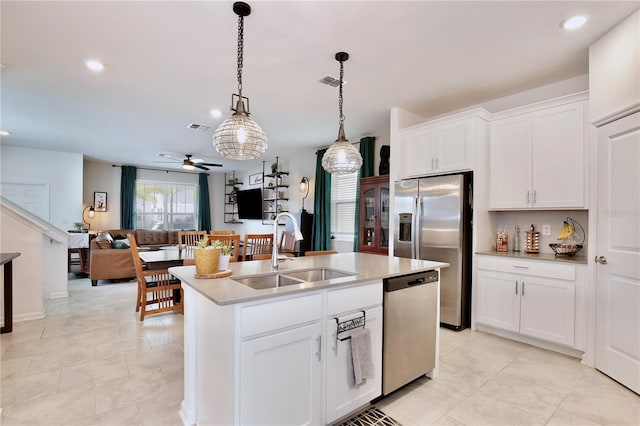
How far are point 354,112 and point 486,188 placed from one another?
1949 millimetres

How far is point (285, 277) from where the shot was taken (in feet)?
7.06

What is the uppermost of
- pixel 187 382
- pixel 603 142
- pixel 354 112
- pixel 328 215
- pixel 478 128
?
pixel 354 112

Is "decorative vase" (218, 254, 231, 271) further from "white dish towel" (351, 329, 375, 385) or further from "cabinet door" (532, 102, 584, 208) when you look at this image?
"cabinet door" (532, 102, 584, 208)

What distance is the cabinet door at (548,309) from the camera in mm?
2850

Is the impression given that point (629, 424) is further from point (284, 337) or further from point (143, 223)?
point (143, 223)

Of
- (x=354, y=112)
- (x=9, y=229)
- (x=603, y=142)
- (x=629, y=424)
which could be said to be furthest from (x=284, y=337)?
(x=9, y=229)

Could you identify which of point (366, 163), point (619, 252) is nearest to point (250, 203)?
point (366, 163)

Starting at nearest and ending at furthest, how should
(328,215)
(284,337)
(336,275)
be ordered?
(284,337) < (336,275) < (328,215)

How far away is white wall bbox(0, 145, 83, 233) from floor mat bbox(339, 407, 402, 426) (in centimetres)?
773

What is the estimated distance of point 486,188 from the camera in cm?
356

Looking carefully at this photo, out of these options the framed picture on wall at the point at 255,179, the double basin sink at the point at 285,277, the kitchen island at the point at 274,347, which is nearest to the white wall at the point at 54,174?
the framed picture on wall at the point at 255,179

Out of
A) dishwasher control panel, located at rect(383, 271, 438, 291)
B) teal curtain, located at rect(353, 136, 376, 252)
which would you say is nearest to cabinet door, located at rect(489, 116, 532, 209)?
dishwasher control panel, located at rect(383, 271, 438, 291)

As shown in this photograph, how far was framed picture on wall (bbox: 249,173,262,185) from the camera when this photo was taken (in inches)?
331

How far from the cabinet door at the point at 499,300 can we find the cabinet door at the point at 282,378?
2.43m
